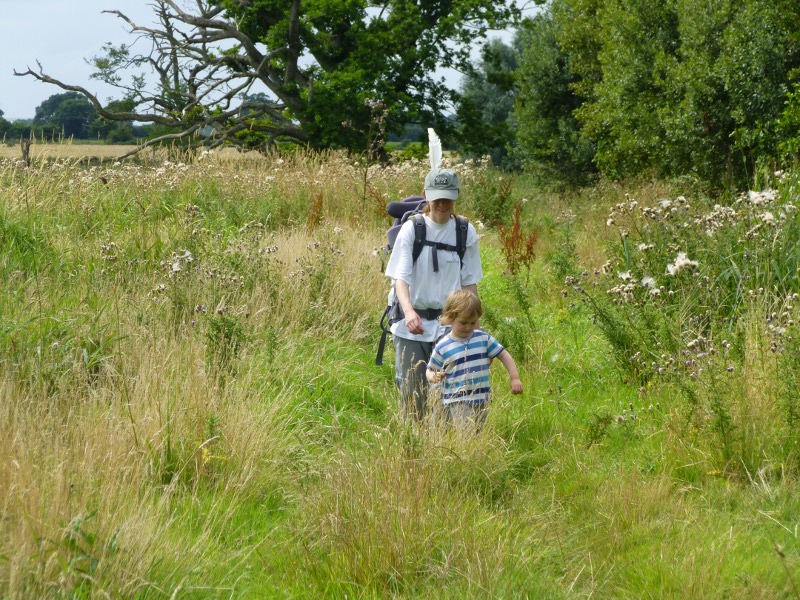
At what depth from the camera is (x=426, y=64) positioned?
30.5 meters

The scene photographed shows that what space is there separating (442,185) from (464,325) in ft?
2.68

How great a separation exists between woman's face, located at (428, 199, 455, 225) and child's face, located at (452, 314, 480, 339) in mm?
712

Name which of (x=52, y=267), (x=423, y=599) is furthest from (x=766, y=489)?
(x=52, y=267)

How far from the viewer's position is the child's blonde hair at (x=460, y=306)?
482 cm

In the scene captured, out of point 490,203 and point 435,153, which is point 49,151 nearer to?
point 435,153

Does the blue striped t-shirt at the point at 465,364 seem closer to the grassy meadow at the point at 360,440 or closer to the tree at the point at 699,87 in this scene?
the grassy meadow at the point at 360,440

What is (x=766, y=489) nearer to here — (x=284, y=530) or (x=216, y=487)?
(x=284, y=530)

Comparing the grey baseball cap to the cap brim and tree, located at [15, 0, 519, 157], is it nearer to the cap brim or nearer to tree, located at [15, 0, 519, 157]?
the cap brim

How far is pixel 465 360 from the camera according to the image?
4926 mm

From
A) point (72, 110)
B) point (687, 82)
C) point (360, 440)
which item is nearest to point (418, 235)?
point (360, 440)

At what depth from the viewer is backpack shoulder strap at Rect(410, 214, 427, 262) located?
17.3 feet

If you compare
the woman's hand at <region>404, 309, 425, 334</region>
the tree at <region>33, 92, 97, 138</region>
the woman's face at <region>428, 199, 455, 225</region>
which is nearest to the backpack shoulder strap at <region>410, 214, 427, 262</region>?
the woman's face at <region>428, 199, 455, 225</region>

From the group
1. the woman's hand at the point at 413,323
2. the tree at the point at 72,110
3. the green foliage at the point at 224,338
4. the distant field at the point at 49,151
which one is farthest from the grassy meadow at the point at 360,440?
the tree at the point at 72,110

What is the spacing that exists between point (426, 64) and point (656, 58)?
1601 centimetres
